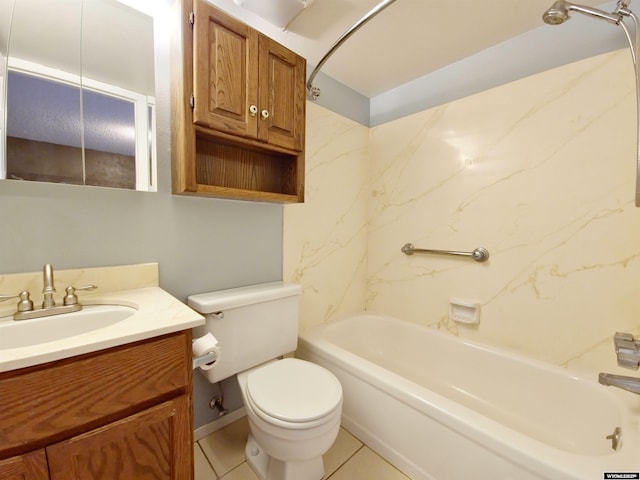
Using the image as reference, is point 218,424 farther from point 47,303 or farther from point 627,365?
point 627,365

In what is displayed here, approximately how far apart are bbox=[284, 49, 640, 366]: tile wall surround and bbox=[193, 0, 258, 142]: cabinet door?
59 centimetres

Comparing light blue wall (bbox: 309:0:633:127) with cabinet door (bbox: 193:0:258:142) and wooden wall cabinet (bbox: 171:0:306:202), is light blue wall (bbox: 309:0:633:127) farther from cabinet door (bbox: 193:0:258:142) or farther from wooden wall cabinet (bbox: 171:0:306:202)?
cabinet door (bbox: 193:0:258:142)

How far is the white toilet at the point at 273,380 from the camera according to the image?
0.97 m

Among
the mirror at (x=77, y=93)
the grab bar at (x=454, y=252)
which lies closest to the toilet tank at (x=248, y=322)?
the mirror at (x=77, y=93)

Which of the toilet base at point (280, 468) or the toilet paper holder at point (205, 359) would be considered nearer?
the toilet paper holder at point (205, 359)

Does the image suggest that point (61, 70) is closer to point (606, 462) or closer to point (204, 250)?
point (204, 250)

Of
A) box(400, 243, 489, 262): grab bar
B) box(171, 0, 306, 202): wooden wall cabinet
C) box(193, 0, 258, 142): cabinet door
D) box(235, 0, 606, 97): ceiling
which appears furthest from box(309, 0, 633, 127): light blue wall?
box(400, 243, 489, 262): grab bar

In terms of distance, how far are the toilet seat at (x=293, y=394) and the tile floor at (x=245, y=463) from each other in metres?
0.41

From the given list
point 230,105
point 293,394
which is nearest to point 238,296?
point 293,394

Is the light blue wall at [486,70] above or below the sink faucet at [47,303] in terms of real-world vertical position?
above

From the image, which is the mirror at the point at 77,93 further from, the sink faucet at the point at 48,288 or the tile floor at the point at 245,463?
the tile floor at the point at 245,463

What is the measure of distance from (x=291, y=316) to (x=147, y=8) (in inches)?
58.3

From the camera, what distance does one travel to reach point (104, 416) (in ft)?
2.10

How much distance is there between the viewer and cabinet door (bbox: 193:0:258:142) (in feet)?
3.34
